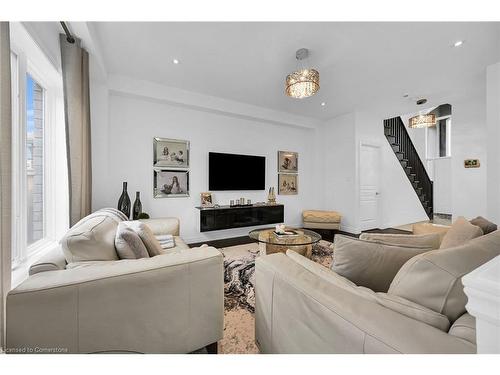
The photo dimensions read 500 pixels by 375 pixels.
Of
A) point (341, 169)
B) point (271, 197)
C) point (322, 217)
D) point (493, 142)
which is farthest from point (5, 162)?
point (341, 169)

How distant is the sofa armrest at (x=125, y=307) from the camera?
0.87 meters

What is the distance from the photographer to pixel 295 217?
16.6ft

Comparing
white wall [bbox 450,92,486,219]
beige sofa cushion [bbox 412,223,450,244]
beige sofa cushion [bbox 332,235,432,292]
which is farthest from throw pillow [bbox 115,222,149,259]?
white wall [bbox 450,92,486,219]

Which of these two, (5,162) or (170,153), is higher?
(170,153)

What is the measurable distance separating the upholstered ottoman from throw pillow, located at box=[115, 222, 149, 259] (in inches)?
147

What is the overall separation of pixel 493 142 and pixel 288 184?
3.20 meters

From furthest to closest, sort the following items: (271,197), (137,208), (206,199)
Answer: (271,197)
(206,199)
(137,208)

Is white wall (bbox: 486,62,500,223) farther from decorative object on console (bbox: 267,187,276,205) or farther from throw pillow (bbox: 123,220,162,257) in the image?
throw pillow (bbox: 123,220,162,257)

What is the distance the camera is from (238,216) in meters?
3.99

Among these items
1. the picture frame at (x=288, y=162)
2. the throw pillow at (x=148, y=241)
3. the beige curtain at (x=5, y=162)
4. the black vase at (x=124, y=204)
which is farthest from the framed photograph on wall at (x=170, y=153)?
the beige curtain at (x=5, y=162)

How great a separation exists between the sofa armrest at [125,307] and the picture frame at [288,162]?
382 cm

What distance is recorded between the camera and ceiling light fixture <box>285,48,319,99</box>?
2.38 metres

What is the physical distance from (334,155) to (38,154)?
200 inches

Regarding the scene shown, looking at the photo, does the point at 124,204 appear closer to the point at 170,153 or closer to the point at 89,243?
the point at 170,153
